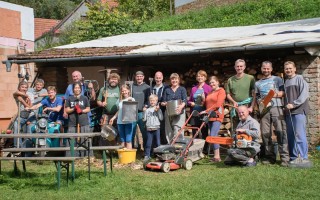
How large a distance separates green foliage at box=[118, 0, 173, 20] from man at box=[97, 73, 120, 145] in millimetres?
24165

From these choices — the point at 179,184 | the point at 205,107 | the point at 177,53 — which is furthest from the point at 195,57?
the point at 179,184

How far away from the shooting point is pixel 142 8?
1321 inches

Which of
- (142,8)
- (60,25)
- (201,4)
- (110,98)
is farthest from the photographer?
(60,25)

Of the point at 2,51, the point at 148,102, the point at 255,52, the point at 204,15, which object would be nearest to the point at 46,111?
the point at 148,102

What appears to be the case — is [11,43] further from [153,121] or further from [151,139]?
[151,139]

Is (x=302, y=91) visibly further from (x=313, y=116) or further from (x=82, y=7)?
(x=82, y=7)

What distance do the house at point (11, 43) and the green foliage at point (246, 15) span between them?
6.68 m

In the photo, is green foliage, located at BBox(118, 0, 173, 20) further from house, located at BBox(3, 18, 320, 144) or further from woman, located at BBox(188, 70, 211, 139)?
woman, located at BBox(188, 70, 211, 139)

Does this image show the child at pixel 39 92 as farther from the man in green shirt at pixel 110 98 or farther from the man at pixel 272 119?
the man at pixel 272 119

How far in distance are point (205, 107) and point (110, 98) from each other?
2081mm

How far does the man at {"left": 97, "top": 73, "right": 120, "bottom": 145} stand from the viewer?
30.0ft

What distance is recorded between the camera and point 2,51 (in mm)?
15188

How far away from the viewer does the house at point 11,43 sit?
14641 mm

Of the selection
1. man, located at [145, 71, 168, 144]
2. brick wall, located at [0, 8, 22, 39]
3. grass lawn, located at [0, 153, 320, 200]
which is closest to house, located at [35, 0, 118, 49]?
brick wall, located at [0, 8, 22, 39]
